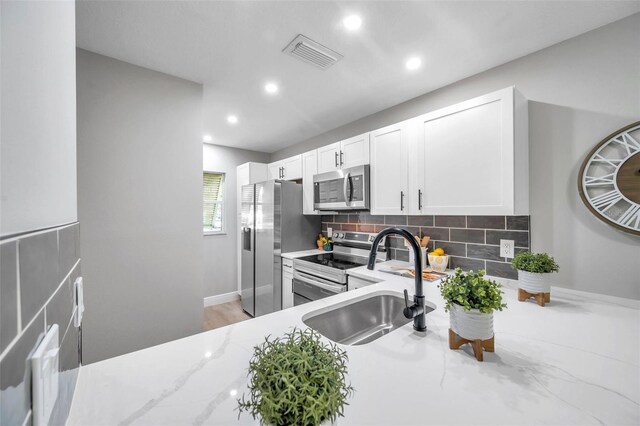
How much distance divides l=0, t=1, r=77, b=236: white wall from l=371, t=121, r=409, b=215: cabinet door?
2.09 m

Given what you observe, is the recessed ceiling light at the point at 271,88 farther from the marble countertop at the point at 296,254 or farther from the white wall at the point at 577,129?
the white wall at the point at 577,129

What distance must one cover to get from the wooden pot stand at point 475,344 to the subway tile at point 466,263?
4.42 ft

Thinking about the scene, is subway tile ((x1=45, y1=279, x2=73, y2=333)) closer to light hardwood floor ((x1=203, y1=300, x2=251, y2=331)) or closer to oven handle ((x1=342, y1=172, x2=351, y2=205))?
oven handle ((x1=342, y1=172, x2=351, y2=205))

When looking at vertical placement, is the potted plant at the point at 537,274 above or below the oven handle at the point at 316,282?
above

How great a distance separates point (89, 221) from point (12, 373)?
209cm

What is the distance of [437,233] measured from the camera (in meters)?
2.38

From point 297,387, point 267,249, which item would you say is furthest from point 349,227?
point 297,387

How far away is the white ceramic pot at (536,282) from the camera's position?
1.39 metres

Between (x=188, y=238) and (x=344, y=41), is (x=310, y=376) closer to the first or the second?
(x=344, y=41)

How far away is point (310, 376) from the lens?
0.47 metres

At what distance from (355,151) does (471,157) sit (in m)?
1.13

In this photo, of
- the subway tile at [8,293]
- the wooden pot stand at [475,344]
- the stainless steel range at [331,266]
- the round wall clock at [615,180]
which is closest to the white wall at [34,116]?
the subway tile at [8,293]

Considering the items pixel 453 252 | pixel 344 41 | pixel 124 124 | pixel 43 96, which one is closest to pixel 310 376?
pixel 43 96

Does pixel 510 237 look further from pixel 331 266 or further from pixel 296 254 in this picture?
pixel 296 254
